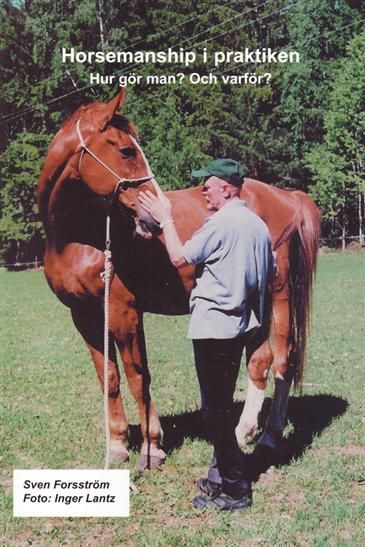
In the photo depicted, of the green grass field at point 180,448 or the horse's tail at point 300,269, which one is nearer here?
the green grass field at point 180,448

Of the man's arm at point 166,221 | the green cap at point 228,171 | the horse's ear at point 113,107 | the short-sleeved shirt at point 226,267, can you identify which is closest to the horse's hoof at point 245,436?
the short-sleeved shirt at point 226,267

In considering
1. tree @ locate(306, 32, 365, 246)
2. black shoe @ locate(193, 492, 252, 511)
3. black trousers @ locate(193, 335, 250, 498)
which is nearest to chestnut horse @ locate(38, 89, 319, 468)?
black shoe @ locate(193, 492, 252, 511)

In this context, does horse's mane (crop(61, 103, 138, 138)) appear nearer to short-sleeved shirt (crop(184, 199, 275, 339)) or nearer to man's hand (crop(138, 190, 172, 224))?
man's hand (crop(138, 190, 172, 224))

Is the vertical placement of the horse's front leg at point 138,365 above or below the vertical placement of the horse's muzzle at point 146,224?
below

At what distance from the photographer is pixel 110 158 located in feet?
11.9

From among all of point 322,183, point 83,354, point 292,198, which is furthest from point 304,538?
point 83,354

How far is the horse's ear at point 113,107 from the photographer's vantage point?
356cm

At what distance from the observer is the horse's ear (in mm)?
3557

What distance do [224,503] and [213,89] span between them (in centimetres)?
377

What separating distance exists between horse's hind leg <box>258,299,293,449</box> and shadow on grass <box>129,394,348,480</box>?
0.15 metres

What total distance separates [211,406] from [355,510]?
104 centimetres

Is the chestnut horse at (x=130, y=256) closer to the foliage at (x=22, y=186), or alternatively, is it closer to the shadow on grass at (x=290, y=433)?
the shadow on grass at (x=290, y=433)

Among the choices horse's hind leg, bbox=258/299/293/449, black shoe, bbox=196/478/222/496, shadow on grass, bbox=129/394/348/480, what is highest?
horse's hind leg, bbox=258/299/293/449

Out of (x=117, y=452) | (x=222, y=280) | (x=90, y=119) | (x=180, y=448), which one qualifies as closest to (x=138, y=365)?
(x=117, y=452)
